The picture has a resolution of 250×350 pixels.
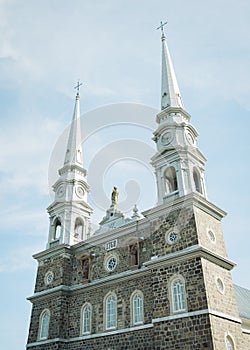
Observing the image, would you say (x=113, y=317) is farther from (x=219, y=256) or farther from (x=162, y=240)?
(x=219, y=256)

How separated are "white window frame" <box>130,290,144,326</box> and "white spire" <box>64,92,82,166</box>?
14.2 metres

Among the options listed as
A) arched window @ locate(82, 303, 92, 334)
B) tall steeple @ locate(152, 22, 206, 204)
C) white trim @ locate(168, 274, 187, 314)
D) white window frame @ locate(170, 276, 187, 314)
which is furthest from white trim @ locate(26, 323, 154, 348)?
tall steeple @ locate(152, 22, 206, 204)

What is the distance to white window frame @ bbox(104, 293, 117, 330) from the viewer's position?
22.1m

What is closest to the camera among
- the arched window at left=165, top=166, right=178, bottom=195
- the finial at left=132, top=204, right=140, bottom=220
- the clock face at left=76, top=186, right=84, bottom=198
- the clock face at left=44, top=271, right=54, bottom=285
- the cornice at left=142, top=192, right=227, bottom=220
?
the cornice at left=142, top=192, right=227, bottom=220

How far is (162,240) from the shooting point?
21062 mm

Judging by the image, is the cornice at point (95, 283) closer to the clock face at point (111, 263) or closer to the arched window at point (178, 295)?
the clock face at point (111, 263)

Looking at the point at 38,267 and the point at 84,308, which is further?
the point at 38,267

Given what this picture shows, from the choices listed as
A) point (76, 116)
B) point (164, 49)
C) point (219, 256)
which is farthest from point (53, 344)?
point (164, 49)

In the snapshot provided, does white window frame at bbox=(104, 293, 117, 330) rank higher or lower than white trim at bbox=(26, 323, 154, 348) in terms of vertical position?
higher

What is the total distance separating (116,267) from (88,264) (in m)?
2.97

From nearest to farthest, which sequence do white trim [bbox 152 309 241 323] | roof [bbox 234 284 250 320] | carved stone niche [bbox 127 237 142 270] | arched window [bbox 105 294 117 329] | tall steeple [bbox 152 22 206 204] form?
1. white trim [bbox 152 309 241 323]
2. arched window [bbox 105 294 117 329]
3. tall steeple [bbox 152 22 206 204]
4. carved stone niche [bbox 127 237 142 270]
5. roof [bbox 234 284 250 320]

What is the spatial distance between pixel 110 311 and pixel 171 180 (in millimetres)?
9478

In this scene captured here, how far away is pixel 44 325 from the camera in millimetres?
25234

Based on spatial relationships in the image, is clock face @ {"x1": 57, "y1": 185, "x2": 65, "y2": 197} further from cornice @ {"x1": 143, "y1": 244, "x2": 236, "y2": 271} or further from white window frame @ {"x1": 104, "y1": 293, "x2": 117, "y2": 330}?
cornice @ {"x1": 143, "y1": 244, "x2": 236, "y2": 271}
